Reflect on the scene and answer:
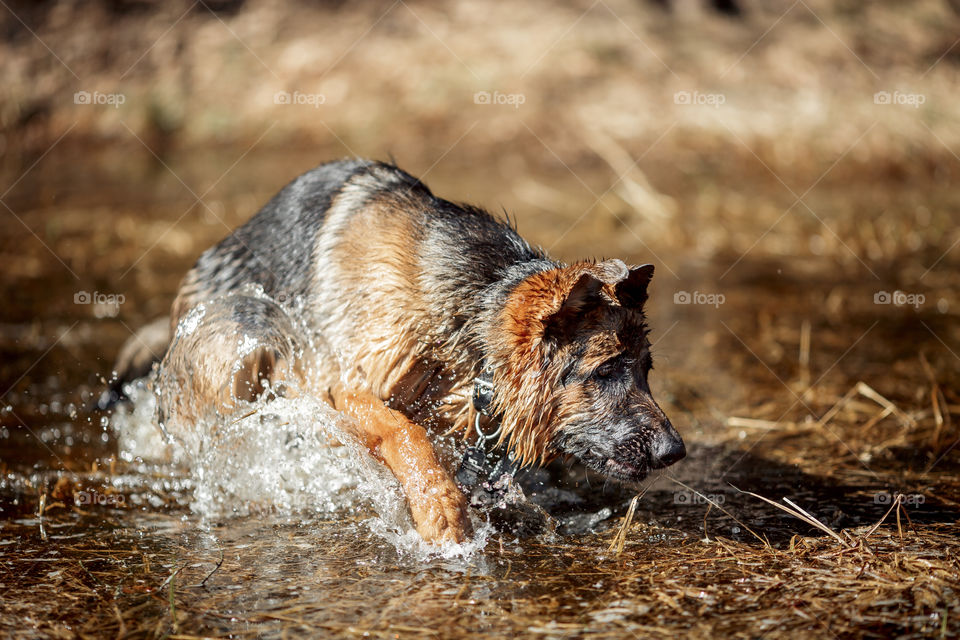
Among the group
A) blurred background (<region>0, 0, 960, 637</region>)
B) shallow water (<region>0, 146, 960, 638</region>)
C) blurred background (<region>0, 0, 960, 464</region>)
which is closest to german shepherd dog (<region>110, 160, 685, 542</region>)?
shallow water (<region>0, 146, 960, 638</region>)

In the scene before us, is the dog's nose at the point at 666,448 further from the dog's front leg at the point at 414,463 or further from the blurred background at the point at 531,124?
the blurred background at the point at 531,124

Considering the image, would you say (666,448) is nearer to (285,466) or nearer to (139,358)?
(285,466)

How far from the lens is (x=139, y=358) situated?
244 inches

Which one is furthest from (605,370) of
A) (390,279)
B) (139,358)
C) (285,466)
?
(139,358)

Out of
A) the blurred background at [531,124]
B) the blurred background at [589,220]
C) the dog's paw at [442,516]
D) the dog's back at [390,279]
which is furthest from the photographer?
the blurred background at [531,124]

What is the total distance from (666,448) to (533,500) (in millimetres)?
890

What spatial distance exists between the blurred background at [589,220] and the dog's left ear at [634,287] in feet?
3.45

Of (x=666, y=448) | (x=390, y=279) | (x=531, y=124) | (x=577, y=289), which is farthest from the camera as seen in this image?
(x=531, y=124)

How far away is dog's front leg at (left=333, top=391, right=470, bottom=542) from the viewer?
412 centimetres

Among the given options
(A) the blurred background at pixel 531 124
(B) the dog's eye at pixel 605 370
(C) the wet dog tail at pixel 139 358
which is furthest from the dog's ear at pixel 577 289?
(A) the blurred background at pixel 531 124

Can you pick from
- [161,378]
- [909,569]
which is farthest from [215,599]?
[909,569]

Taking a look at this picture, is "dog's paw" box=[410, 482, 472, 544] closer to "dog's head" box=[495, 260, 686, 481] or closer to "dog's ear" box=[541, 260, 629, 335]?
"dog's head" box=[495, 260, 686, 481]

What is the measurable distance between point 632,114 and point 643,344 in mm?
9162

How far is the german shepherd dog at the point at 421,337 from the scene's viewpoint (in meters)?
4.27
